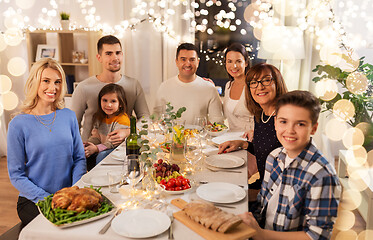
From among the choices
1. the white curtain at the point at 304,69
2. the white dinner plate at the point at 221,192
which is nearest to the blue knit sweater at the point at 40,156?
the white dinner plate at the point at 221,192

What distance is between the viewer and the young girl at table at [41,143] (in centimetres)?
193

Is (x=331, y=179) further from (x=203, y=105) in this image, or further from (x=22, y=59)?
(x=22, y=59)

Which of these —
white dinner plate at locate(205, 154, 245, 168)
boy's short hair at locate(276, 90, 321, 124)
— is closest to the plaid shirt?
boy's short hair at locate(276, 90, 321, 124)

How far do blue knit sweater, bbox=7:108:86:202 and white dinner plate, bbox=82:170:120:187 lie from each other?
0.39 meters

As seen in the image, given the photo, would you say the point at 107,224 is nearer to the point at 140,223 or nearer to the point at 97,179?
the point at 140,223

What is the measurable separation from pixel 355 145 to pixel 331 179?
2.38 meters

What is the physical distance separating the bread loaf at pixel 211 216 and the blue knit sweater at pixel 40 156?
3.30 ft

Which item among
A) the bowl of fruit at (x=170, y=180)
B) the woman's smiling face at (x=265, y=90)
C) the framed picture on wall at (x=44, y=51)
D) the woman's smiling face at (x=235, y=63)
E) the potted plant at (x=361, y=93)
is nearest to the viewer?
the bowl of fruit at (x=170, y=180)

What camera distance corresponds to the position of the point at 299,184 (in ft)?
4.59

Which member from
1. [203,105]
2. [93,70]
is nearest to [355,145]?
[203,105]

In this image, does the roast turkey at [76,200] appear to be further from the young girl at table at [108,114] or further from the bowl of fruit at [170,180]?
the young girl at table at [108,114]

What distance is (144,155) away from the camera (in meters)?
1.52

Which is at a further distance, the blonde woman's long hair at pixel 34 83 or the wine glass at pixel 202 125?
the wine glass at pixel 202 125

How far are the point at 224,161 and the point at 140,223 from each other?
83cm
